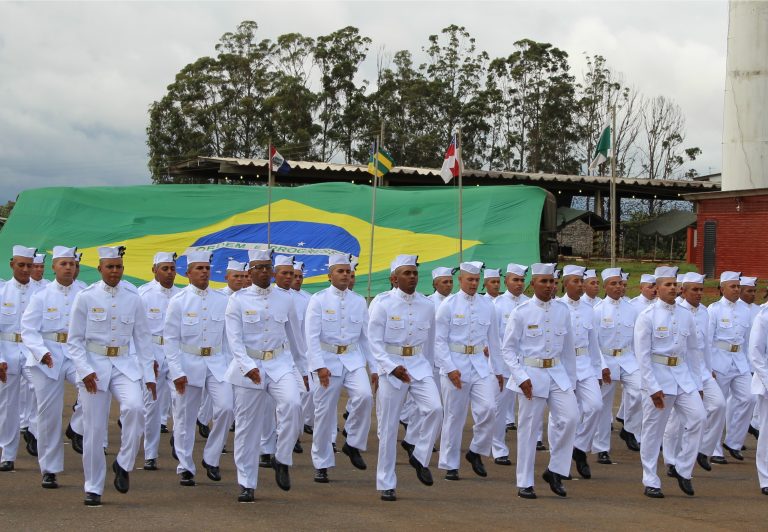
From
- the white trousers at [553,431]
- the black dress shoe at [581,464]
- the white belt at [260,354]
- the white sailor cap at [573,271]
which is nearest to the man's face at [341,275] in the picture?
the white belt at [260,354]

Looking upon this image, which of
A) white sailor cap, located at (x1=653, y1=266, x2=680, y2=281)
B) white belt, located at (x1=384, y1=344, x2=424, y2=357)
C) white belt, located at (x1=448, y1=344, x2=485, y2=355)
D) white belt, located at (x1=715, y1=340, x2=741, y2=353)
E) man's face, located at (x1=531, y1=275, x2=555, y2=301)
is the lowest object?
white belt, located at (x1=715, y1=340, x2=741, y2=353)

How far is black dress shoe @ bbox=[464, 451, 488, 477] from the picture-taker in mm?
10594

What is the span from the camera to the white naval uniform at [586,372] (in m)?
10.7

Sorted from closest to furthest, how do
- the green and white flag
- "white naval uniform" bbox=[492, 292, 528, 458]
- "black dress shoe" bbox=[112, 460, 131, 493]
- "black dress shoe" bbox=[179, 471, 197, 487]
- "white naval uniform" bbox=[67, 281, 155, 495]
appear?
1. "white naval uniform" bbox=[67, 281, 155, 495]
2. "black dress shoe" bbox=[112, 460, 131, 493]
3. "black dress shoe" bbox=[179, 471, 197, 487]
4. "white naval uniform" bbox=[492, 292, 528, 458]
5. the green and white flag

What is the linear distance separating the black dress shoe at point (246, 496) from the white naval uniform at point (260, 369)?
12 cm

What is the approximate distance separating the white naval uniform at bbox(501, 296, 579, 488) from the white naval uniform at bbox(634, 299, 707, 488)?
69cm

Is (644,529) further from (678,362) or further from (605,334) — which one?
(605,334)

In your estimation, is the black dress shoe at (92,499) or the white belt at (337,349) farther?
the white belt at (337,349)

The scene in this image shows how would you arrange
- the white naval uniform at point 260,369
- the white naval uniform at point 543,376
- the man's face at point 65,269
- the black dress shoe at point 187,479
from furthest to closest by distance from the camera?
the man's face at point 65,269 → the black dress shoe at point 187,479 → the white naval uniform at point 543,376 → the white naval uniform at point 260,369

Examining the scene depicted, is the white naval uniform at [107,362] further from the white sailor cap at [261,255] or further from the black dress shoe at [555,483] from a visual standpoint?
the black dress shoe at [555,483]

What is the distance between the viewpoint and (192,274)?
10.1m

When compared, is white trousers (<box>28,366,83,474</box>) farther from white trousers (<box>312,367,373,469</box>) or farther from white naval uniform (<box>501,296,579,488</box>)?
white naval uniform (<box>501,296,579,488</box>)

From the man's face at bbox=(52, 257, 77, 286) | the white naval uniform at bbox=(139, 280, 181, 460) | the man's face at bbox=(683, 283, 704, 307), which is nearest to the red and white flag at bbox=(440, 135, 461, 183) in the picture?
the white naval uniform at bbox=(139, 280, 181, 460)

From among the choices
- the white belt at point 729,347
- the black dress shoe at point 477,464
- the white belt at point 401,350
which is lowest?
the black dress shoe at point 477,464
